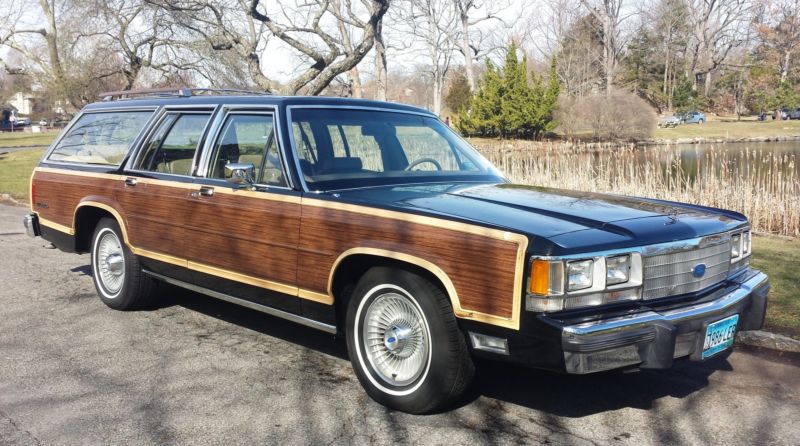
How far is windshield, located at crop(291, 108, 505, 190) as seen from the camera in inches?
187

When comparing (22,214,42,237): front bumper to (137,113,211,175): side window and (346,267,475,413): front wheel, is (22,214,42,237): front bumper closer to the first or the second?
(137,113,211,175): side window

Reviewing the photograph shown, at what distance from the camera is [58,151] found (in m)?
6.89

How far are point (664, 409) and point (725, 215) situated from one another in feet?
4.05

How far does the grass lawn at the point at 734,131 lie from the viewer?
45625 mm

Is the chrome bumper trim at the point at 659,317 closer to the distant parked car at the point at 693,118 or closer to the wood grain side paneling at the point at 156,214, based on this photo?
the wood grain side paneling at the point at 156,214

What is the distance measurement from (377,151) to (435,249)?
1675 millimetres

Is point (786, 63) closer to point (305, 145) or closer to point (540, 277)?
point (305, 145)

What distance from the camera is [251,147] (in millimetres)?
5051

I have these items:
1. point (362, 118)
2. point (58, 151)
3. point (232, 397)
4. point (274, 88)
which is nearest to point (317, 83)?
point (274, 88)

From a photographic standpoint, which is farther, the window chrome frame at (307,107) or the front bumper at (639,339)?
the window chrome frame at (307,107)

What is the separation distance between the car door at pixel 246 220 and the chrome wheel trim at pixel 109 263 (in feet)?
4.12

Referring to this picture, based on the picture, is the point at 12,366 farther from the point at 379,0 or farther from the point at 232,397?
the point at 379,0

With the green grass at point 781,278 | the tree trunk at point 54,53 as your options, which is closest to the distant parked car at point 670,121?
the tree trunk at point 54,53

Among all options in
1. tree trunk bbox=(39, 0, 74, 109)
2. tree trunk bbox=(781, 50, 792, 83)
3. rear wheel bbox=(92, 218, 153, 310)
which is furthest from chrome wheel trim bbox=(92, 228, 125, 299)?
tree trunk bbox=(781, 50, 792, 83)
